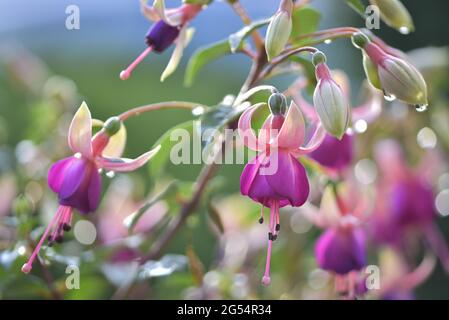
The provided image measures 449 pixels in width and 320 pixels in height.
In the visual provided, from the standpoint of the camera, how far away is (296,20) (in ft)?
2.96

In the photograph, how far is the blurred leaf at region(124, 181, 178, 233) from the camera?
0.86 meters

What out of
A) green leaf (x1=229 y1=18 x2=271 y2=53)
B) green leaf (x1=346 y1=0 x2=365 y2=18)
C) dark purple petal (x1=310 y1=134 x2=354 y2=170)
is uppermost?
green leaf (x1=346 y1=0 x2=365 y2=18)

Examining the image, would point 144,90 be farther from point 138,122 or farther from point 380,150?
point 380,150

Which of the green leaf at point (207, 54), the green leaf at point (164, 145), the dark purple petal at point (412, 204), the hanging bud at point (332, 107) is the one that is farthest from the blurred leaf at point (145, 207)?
the dark purple petal at point (412, 204)

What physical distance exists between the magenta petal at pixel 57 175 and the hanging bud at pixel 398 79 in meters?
0.37

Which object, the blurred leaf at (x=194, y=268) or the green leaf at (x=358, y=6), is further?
the blurred leaf at (x=194, y=268)

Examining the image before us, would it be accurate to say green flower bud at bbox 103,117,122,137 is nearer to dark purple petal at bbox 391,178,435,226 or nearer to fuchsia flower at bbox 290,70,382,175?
fuchsia flower at bbox 290,70,382,175

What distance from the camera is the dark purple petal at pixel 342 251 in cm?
91

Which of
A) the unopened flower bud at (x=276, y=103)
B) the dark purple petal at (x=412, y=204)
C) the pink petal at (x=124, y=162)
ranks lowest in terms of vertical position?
the dark purple petal at (x=412, y=204)

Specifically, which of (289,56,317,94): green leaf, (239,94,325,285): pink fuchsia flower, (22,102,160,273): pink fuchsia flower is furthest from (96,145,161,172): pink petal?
(289,56,317,94): green leaf

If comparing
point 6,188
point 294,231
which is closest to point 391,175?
point 294,231

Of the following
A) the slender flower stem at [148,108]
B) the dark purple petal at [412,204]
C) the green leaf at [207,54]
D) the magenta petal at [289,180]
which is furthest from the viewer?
the dark purple petal at [412,204]

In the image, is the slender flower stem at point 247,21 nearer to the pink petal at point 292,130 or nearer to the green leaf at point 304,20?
the green leaf at point 304,20
